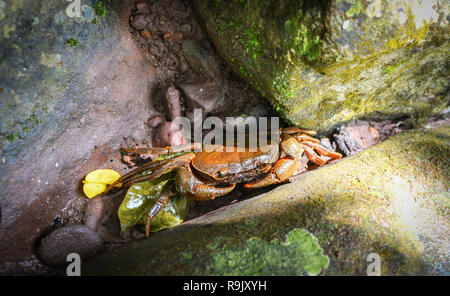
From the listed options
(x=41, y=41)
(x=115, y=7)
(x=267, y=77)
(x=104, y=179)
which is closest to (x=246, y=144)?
(x=267, y=77)

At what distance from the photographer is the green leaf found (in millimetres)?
2596

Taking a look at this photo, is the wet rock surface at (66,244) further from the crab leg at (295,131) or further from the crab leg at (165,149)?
the crab leg at (295,131)

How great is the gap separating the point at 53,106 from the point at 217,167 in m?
1.49

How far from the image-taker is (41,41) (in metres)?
2.12

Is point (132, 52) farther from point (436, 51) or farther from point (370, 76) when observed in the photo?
point (436, 51)

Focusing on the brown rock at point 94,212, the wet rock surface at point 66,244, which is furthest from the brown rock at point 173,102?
the wet rock surface at point 66,244

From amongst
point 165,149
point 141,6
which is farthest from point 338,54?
point 141,6

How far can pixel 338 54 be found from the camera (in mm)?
1919

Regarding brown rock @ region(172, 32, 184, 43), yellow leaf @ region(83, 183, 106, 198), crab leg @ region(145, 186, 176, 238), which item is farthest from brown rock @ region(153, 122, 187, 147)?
brown rock @ region(172, 32, 184, 43)

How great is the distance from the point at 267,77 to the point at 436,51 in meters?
1.39

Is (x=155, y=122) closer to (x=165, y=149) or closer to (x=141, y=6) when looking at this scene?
(x=165, y=149)

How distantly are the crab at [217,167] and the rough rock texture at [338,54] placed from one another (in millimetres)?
365

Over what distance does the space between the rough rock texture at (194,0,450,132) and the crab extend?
365mm
